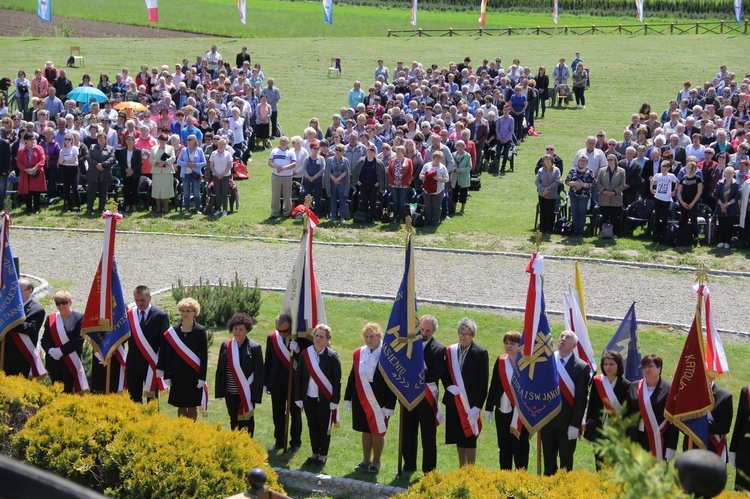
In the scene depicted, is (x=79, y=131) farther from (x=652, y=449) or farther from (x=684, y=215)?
(x=652, y=449)

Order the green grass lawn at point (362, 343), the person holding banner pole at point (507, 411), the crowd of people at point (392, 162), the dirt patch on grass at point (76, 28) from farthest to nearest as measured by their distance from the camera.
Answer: the dirt patch on grass at point (76, 28) → the crowd of people at point (392, 162) → the green grass lawn at point (362, 343) → the person holding banner pole at point (507, 411)

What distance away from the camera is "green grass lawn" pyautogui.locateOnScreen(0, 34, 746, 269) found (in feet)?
70.3

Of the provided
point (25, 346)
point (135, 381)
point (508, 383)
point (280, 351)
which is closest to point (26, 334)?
point (25, 346)

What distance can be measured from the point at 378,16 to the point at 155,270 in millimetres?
59583

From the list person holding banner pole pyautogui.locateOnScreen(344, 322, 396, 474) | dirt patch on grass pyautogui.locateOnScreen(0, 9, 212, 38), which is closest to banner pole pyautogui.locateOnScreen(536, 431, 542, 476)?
person holding banner pole pyautogui.locateOnScreen(344, 322, 396, 474)

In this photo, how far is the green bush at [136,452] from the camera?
28.1 feet

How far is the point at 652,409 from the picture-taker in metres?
10.3

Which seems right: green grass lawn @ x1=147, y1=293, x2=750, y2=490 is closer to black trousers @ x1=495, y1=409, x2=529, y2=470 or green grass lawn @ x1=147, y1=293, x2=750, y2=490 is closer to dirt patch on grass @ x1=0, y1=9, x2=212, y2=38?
black trousers @ x1=495, y1=409, x2=529, y2=470

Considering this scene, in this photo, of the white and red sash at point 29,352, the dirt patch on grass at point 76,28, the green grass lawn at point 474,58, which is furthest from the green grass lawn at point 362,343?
the dirt patch on grass at point 76,28

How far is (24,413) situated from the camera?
393 inches

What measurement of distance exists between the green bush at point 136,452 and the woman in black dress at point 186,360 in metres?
1.82

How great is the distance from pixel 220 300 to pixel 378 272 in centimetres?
377

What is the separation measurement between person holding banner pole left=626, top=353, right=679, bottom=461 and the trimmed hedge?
11.8ft

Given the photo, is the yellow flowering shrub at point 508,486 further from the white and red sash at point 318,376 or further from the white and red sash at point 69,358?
the white and red sash at point 69,358
